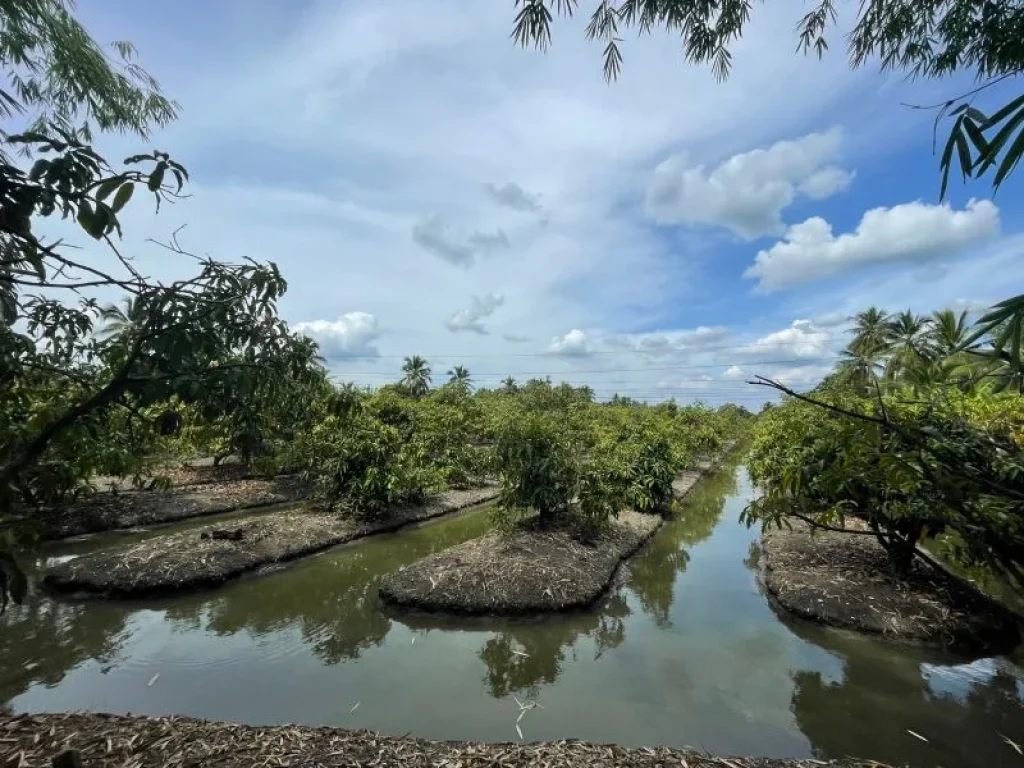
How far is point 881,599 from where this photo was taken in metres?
6.86

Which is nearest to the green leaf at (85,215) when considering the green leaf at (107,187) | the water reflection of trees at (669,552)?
the green leaf at (107,187)

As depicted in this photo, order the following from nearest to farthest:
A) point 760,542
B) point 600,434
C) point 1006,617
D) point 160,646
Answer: point 160,646 < point 1006,617 < point 760,542 < point 600,434

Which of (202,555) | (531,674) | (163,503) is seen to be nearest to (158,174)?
(531,674)

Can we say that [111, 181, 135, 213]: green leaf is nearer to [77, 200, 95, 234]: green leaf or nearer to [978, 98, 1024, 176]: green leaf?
[77, 200, 95, 234]: green leaf

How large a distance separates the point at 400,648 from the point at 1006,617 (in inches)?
266

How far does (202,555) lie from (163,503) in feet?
15.6

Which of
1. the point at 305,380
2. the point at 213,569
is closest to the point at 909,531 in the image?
the point at 305,380

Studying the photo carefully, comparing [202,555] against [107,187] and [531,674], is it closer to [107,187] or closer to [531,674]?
[531,674]

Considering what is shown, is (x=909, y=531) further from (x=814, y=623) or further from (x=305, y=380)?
(x=305, y=380)

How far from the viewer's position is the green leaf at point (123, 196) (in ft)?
5.68

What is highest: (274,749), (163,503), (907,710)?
(163,503)

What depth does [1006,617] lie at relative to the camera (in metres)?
6.36

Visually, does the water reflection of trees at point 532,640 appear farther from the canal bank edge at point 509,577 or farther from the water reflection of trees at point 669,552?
the water reflection of trees at point 669,552

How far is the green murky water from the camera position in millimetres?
4520
